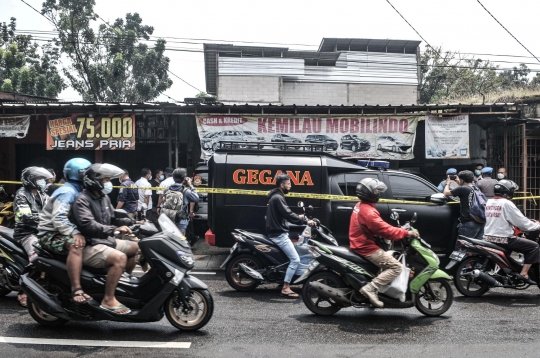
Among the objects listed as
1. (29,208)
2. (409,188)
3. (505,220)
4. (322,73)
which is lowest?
(505,220)

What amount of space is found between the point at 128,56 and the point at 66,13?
428 cm

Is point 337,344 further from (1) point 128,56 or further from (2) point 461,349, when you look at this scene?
(1) point 128,56

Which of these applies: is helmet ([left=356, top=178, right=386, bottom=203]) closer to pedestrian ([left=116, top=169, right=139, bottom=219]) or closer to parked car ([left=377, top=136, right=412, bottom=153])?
pedestrian ([left=116, top=169, right=139, bottom=219])

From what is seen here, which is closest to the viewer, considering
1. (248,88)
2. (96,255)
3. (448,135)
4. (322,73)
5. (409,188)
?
(96,255)

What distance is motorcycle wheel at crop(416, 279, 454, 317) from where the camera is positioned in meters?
6.32

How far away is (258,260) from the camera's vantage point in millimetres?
7793

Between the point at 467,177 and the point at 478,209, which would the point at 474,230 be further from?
the point at 467,177

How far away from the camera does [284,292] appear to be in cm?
743

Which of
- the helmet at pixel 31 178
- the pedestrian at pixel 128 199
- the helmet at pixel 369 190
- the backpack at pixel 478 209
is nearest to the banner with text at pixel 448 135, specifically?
the backpack at pixel 478 209

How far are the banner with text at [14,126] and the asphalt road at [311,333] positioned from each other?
28.6 ft

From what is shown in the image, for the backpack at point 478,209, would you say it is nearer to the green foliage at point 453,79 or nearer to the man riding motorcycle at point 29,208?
the man riding motorcycle at point 29,208

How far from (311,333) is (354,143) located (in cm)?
894

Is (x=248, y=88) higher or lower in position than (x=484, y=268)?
higher

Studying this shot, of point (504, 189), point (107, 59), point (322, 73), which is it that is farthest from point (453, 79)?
point (504, 189)
